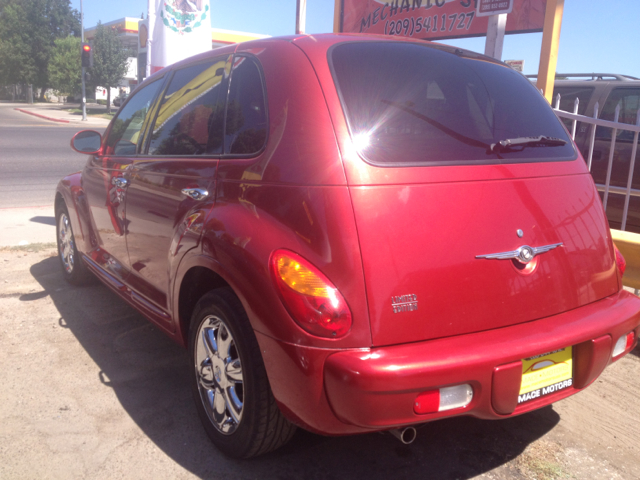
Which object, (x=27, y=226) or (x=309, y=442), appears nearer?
(x=309, y=442)

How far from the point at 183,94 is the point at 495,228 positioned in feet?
6.20

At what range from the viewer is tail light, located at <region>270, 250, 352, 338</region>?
6.27 feet

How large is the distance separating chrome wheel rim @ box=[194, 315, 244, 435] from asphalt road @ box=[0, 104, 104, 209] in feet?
23.1

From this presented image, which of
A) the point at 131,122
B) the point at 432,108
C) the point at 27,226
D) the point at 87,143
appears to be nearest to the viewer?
the point at 432,108

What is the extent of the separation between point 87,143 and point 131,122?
0.56 metres

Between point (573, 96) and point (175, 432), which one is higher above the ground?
point (573, 96)

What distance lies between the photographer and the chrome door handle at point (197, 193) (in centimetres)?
255

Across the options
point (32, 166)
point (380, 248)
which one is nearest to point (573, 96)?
point (380, 248)

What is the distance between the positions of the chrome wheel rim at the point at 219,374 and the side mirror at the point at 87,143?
212cm

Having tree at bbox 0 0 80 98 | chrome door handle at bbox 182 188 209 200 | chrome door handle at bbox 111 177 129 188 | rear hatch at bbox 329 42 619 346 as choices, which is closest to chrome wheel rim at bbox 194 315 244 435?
chrome door handle at bbox 182 188 209 200

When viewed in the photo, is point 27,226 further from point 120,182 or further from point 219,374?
point 219,374

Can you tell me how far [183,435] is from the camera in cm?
270

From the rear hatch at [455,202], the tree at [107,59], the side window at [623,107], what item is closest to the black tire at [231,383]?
the rear hatch at [455,202]

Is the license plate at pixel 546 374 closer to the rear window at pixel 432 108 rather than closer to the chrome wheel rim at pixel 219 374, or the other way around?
the rear window at pixel 432 108
